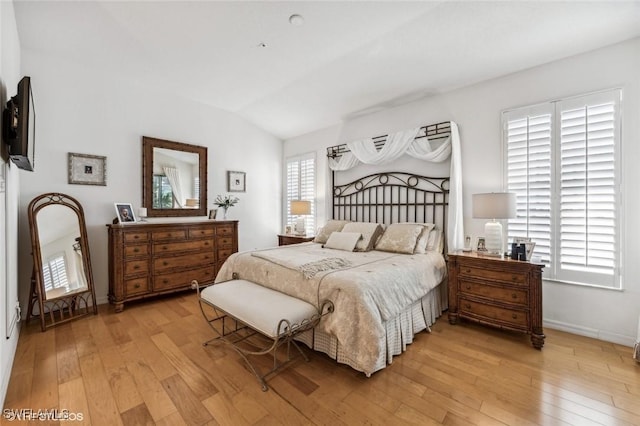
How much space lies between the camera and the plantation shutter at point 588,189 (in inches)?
94.3

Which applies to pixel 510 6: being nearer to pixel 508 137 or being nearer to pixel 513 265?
pixel 508 137

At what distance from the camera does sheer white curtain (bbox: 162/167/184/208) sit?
402 cm

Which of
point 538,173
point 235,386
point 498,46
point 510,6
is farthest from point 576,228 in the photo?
point 235,386

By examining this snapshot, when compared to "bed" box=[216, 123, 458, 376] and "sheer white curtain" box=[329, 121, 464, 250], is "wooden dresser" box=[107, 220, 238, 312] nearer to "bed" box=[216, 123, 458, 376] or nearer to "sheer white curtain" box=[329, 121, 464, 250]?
"bed" box=[216, 123, 458, 376]

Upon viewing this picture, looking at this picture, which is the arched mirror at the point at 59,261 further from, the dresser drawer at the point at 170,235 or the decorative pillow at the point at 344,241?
the decorative pillow at the point at 344,241

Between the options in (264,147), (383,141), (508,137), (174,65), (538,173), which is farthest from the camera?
(264,147)

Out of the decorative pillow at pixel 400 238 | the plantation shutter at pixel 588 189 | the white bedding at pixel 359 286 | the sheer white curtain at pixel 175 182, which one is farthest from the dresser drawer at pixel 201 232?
the plantation shutter at pixel 588 189

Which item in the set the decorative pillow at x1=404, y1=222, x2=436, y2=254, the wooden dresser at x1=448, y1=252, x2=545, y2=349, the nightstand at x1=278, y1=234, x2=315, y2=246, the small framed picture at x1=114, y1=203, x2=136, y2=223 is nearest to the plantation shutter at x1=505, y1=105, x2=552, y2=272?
the wooden dresser at x1=448, y1=252, x2=545, y2=349

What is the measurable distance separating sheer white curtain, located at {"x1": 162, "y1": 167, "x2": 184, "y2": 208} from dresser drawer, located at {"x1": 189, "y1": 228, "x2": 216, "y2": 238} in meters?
A: 0.58

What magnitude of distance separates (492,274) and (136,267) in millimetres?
3977

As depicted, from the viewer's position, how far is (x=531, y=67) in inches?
110

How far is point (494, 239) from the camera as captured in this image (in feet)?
8.81

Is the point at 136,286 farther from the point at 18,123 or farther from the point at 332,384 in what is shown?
the point at 332,384

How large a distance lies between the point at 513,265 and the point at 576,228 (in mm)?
739
